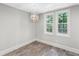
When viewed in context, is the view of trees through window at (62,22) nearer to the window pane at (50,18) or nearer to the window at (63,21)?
the window at (63,21)

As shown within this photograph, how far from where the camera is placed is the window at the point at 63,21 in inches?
71.4

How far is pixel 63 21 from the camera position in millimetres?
1874

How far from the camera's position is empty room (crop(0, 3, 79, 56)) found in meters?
1.58

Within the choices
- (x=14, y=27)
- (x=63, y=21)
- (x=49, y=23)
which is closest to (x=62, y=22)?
(x=63, y=21)

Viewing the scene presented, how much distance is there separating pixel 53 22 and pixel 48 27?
205mm

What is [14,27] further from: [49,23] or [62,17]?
[62,17]

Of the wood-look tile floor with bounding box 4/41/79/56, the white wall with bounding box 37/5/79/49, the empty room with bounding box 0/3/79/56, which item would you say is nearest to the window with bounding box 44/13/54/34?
the empty room with bounding box 0/3/79/56

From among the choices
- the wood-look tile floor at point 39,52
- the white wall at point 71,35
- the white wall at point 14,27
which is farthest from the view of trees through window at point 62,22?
the white wall at point 14,27

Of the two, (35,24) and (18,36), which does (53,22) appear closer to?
(35,24)

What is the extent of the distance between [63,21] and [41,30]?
64cm

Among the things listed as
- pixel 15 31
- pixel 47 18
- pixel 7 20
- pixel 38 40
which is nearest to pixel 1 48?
pixel 15 31

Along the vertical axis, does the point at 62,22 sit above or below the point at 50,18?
below

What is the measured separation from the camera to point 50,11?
198cm

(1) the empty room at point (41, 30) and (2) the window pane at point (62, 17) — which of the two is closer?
(1) the empty room at point (41, 30)
